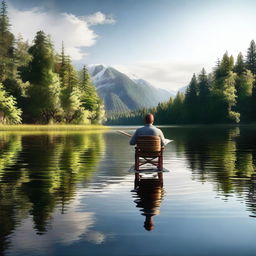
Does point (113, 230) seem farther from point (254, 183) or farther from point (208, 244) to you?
point (254, 183)

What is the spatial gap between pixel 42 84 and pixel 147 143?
6733cm

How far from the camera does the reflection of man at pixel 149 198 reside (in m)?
7.97

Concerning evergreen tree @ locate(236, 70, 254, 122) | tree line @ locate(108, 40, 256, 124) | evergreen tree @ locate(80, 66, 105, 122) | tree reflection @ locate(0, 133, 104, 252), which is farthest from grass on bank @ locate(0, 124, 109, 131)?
tree reflection @ locate(0, 133, 104, 252)

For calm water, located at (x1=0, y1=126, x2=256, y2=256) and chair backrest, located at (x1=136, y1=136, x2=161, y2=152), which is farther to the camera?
chair backrest, located at (x1=136, y1=136, x2=161, y2=152)

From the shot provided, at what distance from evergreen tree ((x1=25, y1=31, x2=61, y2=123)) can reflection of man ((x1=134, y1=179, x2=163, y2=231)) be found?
215 ft

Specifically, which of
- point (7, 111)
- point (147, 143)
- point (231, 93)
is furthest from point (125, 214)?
point (231, 93)

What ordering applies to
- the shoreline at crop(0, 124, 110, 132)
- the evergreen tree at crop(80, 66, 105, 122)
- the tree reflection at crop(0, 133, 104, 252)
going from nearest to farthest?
1. the tree reflection at crop(0, 133, 104, 252)
2. the shoreline at crop(0, 124, 110, 132)
3. the evergreen tree at crop(80, 66, 105, 122)

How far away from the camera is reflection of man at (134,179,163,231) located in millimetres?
7966

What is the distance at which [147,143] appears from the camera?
14062 millimetres

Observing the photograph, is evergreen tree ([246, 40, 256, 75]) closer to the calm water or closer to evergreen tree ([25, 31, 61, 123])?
evergreen tree ([25, 31, 61, 123])

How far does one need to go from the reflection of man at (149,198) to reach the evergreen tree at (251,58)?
369 ft

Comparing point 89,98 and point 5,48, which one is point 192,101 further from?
point 5,48

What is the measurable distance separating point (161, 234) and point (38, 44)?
261 ft

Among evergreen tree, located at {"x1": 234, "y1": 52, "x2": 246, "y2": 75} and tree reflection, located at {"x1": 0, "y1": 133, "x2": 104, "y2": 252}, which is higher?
evergreen tree, located at {"x1": 234, "y1": 52, "x2": 246, "y2": 75}
